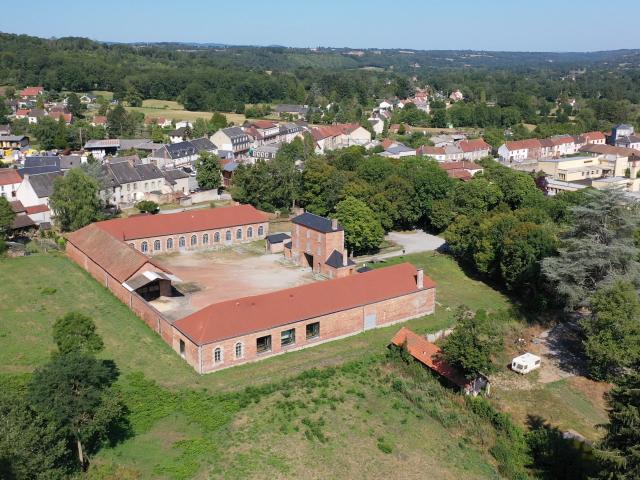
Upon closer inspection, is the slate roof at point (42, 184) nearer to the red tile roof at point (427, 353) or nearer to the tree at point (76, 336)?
the tree at point (76, 336)

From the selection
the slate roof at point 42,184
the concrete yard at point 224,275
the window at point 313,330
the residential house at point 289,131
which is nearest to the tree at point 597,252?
the window at point 313,330

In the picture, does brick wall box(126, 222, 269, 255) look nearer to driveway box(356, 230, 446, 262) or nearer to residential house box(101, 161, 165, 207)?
driveway box(356, 230, 446, 262)

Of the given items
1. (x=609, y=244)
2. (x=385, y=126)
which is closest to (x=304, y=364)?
(x=609, y=244)

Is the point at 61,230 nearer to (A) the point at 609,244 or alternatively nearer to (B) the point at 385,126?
(A) the point at 609,244

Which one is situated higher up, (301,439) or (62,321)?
(62,321)

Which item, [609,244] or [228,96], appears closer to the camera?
[609,244]

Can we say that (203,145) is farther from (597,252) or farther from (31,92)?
(31,92)

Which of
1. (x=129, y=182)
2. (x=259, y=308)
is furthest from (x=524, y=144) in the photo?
(x=259, y=308)
